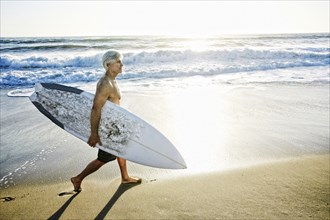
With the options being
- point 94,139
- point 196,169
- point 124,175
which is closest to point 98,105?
point 94,139

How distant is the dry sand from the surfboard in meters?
0.34

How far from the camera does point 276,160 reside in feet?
12.7

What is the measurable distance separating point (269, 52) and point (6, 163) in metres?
18.1

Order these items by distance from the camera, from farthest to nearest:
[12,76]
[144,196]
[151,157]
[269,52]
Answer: [269,52] → [12,76] → [151,157] → [144,196]

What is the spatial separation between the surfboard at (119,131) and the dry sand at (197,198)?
13.3 inches

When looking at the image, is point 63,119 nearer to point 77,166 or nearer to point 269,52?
point 77,166

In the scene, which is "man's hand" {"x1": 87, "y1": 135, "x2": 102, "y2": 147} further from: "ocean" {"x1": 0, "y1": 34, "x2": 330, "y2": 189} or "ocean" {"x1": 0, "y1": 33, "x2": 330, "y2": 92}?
"ocean" {"x1": 0, "y1": 33, "x2": 330, "y2": 92}

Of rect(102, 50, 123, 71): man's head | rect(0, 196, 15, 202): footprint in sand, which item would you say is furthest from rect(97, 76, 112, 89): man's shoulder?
rect(0, 196, 15, 202): footprint in sand

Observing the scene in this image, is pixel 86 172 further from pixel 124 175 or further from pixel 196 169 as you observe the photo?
pixel 196 169

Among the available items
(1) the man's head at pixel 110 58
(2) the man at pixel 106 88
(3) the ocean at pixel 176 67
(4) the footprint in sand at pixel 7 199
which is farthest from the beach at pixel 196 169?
(3) the ocean at pixel 176 67

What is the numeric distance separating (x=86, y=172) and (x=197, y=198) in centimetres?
119

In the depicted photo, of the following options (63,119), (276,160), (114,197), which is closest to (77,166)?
(63,119)

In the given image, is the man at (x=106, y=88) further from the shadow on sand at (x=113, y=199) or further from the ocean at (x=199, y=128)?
the ocean at (x=199, y=128)

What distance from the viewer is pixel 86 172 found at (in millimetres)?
3141
